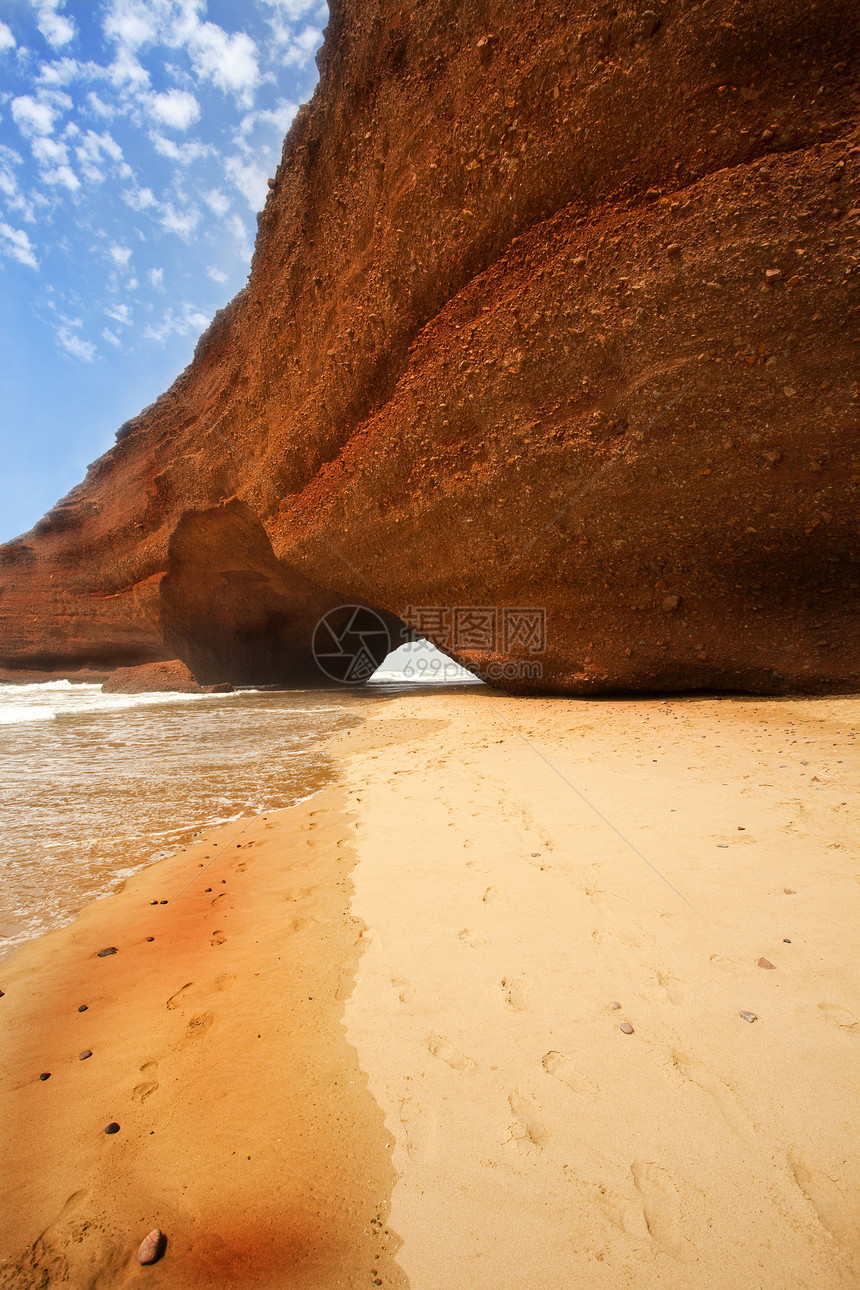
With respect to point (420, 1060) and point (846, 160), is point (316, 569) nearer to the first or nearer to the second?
point (846, 160)

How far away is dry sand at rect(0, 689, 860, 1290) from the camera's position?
0.90m

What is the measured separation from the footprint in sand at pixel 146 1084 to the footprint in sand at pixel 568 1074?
0.91 meters

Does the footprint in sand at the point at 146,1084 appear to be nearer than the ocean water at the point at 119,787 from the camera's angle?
Yes

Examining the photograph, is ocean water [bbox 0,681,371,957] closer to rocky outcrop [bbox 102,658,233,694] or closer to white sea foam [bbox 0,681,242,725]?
white sea foam [bbox 0,681,242,725]

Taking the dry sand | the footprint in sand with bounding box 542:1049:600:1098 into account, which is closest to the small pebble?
the dry sand

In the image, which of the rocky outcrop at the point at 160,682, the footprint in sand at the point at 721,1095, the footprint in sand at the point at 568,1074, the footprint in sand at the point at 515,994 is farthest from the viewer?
the rocky outcrop at the point at 160,682

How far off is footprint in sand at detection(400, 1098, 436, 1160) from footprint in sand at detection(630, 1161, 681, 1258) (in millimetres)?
372

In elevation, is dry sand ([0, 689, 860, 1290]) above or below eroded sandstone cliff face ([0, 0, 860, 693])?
below

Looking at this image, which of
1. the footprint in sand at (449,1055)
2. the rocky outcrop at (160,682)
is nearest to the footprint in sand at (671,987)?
the footprint in sand at (449,1055)

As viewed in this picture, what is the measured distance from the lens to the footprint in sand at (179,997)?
5.15 feet

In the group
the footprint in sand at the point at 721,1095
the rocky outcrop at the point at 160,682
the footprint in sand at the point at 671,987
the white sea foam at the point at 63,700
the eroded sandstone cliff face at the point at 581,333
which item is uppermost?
the eroded sandstone cliff face at the point at 581,333

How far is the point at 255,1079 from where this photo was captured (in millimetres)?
→ 1277

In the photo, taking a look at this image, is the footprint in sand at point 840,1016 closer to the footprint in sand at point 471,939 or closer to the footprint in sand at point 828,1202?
the footprint in sand at point 828,1202

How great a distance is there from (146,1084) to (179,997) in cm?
31
